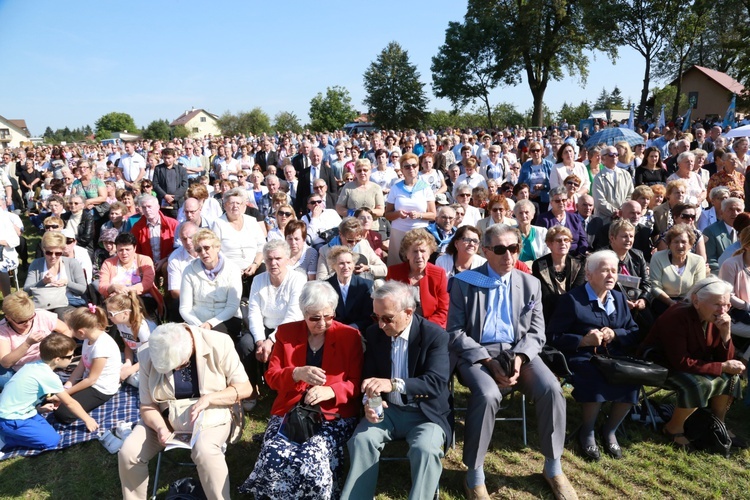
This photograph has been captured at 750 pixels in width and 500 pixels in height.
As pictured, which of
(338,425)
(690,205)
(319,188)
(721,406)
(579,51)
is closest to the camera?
(338,425)

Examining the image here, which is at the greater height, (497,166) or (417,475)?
(497,166)

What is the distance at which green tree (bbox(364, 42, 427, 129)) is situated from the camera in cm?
4972

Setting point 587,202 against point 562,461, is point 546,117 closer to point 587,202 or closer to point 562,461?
point 587,202

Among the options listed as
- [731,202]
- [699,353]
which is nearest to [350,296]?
[699,353]

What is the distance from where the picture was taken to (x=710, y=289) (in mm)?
3662

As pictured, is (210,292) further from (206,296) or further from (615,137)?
(615,137)

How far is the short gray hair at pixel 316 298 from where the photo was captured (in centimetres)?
337

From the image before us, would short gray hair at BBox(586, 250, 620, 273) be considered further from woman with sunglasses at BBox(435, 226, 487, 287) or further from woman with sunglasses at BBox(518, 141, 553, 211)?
woman with sunglasses at BBox(518, 141, 553, 211)

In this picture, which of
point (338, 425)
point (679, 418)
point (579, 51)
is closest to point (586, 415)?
point (679, 418)

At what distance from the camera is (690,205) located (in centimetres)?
527

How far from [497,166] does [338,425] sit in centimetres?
761

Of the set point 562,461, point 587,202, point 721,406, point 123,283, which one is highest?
point 587,202

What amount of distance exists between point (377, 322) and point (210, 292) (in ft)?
5.62

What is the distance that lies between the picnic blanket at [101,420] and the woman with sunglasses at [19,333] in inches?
20.8
